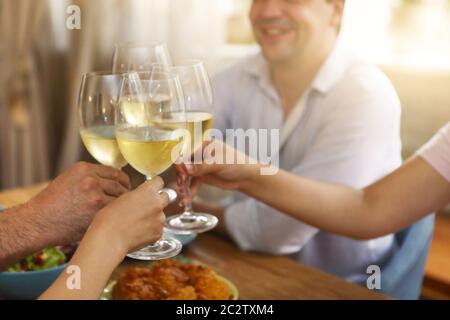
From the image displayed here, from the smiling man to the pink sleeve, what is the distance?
0.26m

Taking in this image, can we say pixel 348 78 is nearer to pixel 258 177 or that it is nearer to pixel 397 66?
pixel 258 177

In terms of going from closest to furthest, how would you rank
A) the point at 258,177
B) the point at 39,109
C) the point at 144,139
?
the point at 144,139 < the point at 258,177 < the point at 39,109

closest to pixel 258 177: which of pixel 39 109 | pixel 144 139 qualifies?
pixel 144 139

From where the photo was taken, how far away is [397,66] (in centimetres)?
232

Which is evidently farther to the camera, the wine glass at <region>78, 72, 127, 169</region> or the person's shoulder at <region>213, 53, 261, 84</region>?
the person's shoulder at <region>213, 53, 261, 84</region>

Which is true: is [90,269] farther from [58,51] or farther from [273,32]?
[58,51]

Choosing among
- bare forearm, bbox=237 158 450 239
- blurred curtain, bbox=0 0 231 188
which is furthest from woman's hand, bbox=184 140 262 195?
blurred curtain, bbox=0 0 231 188

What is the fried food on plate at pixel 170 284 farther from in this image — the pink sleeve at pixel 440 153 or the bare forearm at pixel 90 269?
the pink sleeve at pixel 440 153

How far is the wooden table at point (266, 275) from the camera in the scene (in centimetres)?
100

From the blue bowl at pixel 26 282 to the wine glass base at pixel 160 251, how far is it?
0.67 feet

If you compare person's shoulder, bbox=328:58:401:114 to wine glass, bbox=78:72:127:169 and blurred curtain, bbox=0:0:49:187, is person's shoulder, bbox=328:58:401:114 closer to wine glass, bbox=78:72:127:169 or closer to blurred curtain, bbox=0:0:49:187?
wine glass, bbox=78:72:127:169

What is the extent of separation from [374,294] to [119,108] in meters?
0.57

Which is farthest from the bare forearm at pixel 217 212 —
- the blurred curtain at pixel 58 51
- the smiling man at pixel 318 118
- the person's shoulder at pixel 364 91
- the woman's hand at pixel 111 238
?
the blurred curtain at pixel 58 51

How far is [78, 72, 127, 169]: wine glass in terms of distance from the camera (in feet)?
2.61
